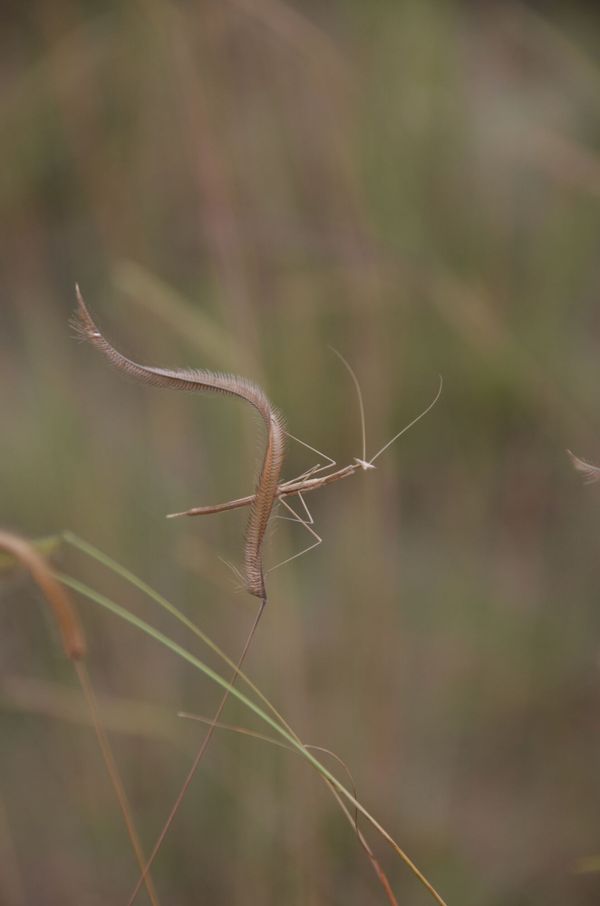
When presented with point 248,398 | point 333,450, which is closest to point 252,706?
point 248,398

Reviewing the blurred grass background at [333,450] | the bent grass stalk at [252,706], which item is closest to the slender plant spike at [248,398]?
the bent grass stalk at [252,706]

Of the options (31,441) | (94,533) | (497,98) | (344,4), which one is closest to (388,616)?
(94,533)

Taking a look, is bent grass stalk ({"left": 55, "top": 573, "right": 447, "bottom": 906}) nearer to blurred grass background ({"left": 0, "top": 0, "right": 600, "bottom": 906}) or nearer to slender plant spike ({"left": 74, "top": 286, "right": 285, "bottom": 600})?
slender plant spike ({"left": 74, "top": 286, "right": 285, "bottom": 600})

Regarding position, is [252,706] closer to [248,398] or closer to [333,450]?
[248,398]

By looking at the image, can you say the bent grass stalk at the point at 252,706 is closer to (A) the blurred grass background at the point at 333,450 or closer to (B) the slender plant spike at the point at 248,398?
(B) the slender plant spike at the point at 248,398

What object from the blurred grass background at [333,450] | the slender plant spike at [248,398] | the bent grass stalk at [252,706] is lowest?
the blurred grass background at [333,450]

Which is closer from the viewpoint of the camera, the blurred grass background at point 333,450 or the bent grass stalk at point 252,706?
the bent grass stalk at point 252,706

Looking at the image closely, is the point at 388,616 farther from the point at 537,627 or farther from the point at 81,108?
the point at 81,108
